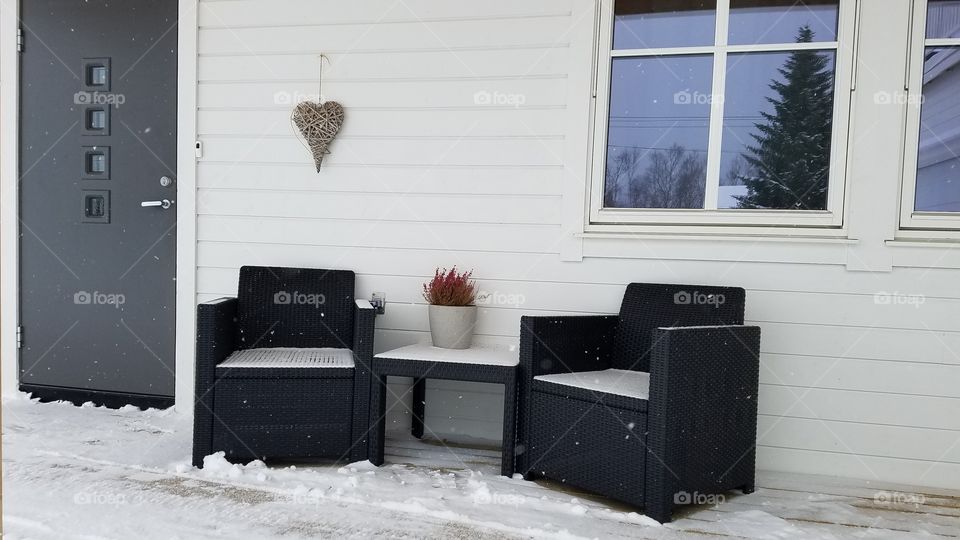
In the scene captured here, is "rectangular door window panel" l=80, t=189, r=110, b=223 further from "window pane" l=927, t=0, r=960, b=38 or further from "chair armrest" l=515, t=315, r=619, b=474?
"window pane" l=927, t=0, r=960, b=38

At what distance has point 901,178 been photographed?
2877 millimetres

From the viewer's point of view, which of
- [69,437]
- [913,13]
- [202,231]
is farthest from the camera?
[202,231]

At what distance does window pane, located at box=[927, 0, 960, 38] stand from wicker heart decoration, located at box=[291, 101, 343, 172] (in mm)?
2577

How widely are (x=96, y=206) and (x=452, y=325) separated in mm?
2065

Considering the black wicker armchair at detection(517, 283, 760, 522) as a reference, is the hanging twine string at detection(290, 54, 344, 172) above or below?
above

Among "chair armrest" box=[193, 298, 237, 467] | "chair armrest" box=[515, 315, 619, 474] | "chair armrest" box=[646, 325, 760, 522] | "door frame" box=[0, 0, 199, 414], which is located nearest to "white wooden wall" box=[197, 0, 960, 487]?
"door frame" box=[0, 0, 199, 414]

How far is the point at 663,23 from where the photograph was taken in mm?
3111

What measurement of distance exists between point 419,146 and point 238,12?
116 cm

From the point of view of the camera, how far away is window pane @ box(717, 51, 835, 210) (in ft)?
9.72

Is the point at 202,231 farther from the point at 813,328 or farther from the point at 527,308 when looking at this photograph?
the point at 813,328

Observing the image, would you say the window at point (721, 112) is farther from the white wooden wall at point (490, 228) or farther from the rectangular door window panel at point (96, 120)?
the rectangular door window panel at point (96, 120)

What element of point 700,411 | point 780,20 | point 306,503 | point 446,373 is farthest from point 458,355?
point 780,20

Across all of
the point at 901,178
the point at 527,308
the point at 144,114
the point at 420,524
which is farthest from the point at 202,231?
the point at 901,178

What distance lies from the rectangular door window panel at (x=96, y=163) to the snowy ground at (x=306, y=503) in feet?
4.54
